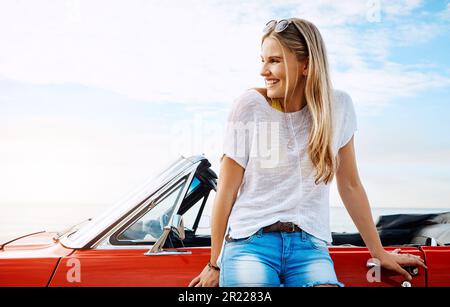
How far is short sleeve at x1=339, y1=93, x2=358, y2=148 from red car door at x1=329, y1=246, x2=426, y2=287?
0.79 meters

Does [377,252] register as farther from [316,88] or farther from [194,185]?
[194,185]

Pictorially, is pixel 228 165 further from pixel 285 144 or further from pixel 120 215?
pixel 120 215

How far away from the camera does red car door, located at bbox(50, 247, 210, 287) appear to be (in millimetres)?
2447

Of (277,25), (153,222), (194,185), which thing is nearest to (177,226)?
(153,222)

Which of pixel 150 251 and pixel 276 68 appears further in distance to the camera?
pixel 150 251

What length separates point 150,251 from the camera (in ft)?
8.34

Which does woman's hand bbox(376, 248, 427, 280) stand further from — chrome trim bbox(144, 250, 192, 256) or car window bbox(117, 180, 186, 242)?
car window bbox(117, 180, 186, 242)

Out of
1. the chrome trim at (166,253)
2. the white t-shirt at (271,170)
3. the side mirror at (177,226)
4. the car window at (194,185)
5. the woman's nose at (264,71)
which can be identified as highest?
the woman's nose at (264,71)

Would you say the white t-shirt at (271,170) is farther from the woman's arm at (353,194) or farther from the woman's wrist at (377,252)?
the woman's wrist at (377,252)

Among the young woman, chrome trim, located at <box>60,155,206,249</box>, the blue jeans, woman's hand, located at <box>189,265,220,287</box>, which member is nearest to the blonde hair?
the young woman

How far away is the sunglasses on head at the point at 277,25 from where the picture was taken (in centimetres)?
179

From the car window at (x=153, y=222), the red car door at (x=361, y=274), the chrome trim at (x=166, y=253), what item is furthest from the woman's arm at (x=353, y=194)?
the car window at (x=153, y=222)

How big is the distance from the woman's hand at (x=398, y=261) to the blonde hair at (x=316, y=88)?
0.73m

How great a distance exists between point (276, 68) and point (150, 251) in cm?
124
